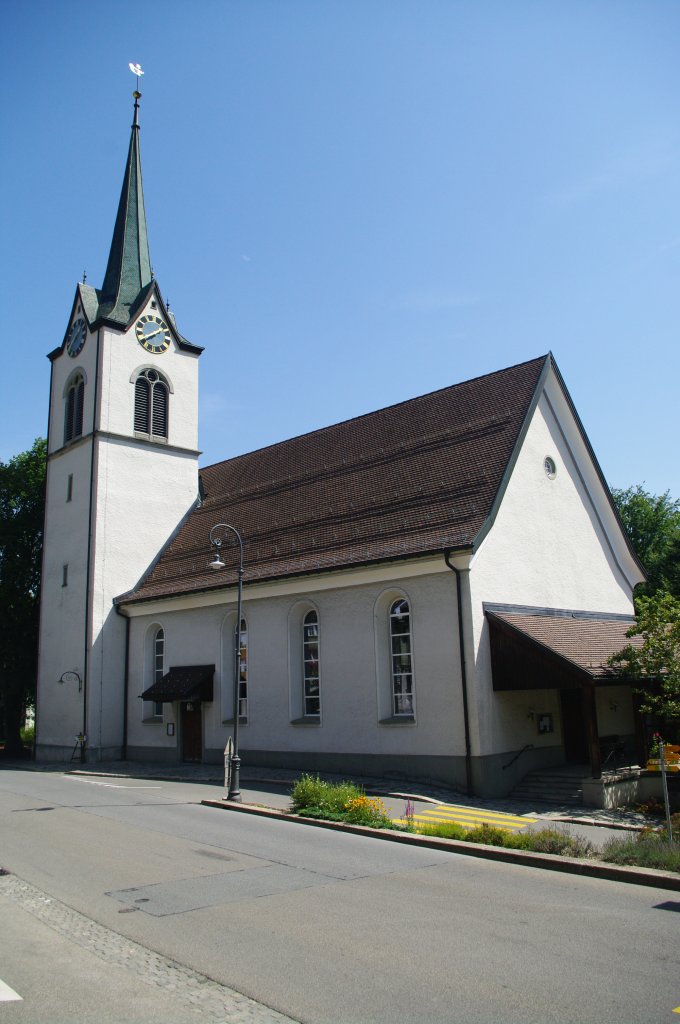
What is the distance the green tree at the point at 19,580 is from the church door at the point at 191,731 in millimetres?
11496

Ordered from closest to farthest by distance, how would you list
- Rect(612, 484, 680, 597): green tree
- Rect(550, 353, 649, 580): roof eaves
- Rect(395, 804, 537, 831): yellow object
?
Rect(395, 804, 537, 831): yellow object → Rect(550, 353, 649, 580): roof eaves → Rect(612, 484, 680, 597): green tree

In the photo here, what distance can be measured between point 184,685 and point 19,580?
14230 mm

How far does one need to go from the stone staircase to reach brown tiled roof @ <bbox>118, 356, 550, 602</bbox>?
5.85 meters

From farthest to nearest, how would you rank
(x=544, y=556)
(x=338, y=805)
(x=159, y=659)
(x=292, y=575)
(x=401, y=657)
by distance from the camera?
(x=159, y=659)
(x=292, y=575)
(x=544, y=556)
(x=401, y=657)
(x=338, y=805)

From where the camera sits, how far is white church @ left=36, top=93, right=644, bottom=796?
19.0m

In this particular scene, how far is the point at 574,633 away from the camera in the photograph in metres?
20.4

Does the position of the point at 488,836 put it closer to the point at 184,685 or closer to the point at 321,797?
the point at 321,797

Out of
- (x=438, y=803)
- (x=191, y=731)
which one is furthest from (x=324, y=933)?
(x=191, y=731)

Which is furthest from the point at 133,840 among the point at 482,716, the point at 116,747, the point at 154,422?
the point at 154,422

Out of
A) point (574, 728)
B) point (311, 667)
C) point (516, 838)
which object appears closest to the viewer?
point (516, 838)

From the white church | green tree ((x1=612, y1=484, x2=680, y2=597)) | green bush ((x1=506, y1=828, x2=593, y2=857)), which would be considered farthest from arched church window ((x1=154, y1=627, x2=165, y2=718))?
green tree ((x1=612, y1=484, x2=680, y2=597))

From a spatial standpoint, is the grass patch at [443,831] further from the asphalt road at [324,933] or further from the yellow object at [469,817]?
the asphalt road at [324,933]

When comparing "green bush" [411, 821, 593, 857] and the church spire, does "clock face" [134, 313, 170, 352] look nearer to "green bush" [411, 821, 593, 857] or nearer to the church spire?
the church spire

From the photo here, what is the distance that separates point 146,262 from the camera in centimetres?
3384
